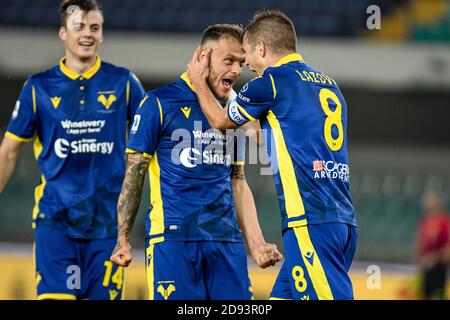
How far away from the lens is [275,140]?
18.9 feet

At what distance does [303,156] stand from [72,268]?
2156 millimetres

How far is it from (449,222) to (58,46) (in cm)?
699

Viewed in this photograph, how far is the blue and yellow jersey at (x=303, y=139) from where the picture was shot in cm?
560

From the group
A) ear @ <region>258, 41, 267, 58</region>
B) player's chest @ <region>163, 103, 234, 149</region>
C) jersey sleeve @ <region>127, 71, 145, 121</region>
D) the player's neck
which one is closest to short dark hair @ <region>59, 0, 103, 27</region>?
the player's neck

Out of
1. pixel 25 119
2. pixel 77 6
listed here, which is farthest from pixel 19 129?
pixel 77 6

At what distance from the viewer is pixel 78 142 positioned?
7.03 metres

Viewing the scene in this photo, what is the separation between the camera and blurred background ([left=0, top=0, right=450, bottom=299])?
16562 mm

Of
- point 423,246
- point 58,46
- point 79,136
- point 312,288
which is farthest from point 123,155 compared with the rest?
point 58,46

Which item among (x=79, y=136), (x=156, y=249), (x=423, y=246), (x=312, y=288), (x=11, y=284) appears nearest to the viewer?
(x=312, y=288)

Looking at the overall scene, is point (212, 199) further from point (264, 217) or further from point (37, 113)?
point (264, 217)

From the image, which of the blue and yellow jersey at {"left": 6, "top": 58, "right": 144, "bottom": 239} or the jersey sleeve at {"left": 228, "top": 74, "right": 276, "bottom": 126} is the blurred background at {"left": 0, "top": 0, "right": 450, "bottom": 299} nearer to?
the blue and yellow jersey at {"left": 6, "top": 58, "right": 144, "bottom": 239}

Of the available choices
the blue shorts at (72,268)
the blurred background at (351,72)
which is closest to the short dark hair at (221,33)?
the blue shorts at (72,268)

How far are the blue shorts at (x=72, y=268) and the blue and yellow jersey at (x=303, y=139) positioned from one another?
1825 mm

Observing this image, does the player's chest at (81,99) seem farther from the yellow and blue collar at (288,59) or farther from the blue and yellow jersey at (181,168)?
the yellow and blue collar at (288,59)
